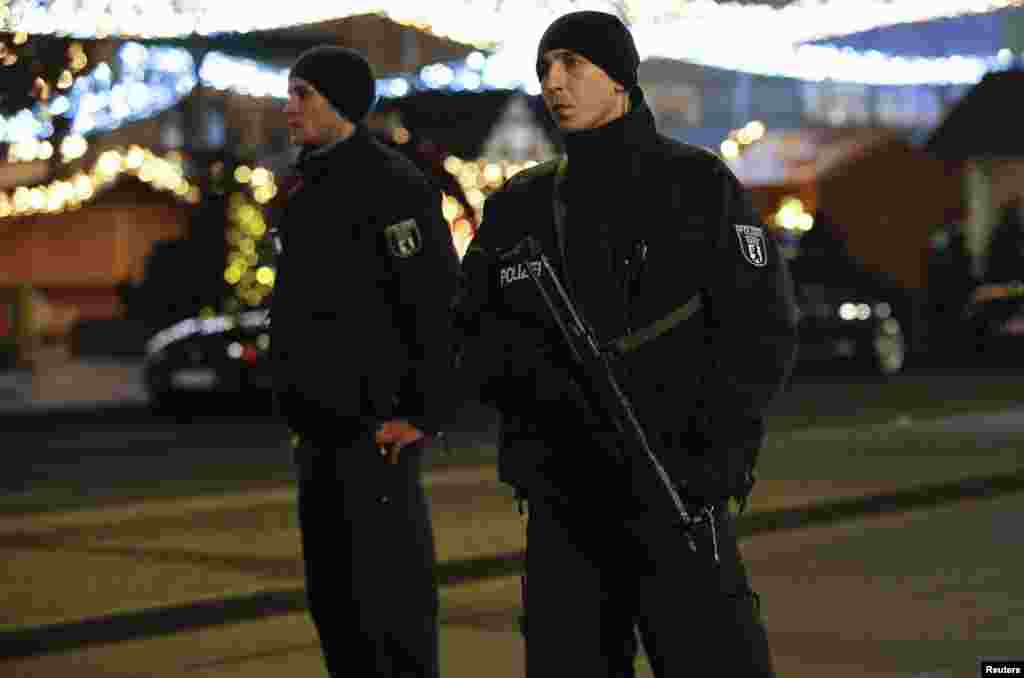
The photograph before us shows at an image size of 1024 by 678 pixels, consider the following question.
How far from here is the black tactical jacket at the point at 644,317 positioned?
177 inches

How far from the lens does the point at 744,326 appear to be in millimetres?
4512

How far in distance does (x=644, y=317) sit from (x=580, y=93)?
1.50ft

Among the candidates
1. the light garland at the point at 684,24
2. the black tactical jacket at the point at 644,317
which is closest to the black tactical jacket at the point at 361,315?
the black tactical jacket at the point at 644,317

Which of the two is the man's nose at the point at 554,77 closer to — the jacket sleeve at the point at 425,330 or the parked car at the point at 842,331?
the jacket sleeve at the point at 425,330

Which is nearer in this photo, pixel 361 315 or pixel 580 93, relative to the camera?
pixel 580 93

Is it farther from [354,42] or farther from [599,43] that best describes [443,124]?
[599,43]

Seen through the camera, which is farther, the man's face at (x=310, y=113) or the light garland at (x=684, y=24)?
the light garland at (x=684, y=24)

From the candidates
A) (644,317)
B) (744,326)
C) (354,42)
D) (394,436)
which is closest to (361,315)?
(394,436)

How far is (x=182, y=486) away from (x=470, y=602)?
5.86 meters

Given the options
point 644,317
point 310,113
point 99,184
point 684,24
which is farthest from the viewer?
point 99,184

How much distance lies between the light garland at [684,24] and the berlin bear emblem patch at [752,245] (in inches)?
492

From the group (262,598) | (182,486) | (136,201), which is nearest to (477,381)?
(262,598)

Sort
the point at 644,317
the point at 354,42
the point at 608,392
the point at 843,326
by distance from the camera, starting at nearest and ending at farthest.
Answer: the point at 608,392 → the point at 644,317 → the point at 354,42 → the point at 843,326

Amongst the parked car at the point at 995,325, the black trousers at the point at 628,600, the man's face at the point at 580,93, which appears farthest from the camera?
the parked car at the point at 995,325
